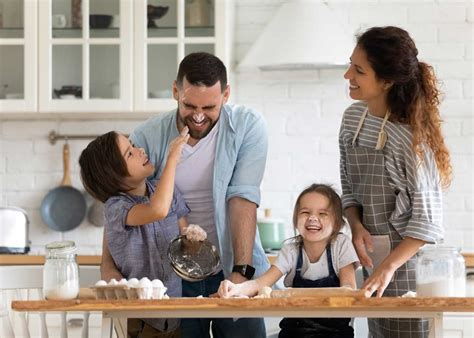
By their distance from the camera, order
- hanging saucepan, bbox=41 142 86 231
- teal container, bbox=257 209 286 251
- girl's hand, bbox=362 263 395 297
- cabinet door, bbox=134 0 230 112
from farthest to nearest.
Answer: hanging saucepan, bbox=41 142 86 231
cabinet door, bbox=134 0 230 112
teal container, bbox=257 209 286 251
girl's hand, bbox=362 263 395 297

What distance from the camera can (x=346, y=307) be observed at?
2.52 m

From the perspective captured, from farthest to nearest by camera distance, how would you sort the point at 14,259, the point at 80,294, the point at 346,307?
the point at 14,259
the point at 80,294
the point at 346,307

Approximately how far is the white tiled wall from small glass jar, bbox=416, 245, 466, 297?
2.82 m

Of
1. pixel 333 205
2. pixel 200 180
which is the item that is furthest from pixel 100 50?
pixel 333 205

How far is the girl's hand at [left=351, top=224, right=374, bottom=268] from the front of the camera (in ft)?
10.0

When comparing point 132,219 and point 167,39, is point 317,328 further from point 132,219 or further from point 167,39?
point 167,39

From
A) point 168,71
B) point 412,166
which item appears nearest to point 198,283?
point 412,166

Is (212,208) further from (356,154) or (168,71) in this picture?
(168,71)

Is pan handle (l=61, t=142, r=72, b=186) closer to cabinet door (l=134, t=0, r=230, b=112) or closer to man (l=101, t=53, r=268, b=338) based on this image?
cabinet door (l=134, t=0, r=230, b=112)

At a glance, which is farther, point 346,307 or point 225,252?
point 225,252

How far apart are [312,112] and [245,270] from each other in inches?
101

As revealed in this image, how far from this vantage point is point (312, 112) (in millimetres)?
5555

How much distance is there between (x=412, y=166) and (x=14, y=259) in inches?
98.1

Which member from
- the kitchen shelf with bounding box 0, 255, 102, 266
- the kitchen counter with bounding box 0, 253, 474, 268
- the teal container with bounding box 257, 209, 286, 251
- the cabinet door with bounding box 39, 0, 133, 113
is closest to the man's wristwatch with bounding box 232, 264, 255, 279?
the kitchen counter with bounding box 0, 253, 474, 268
